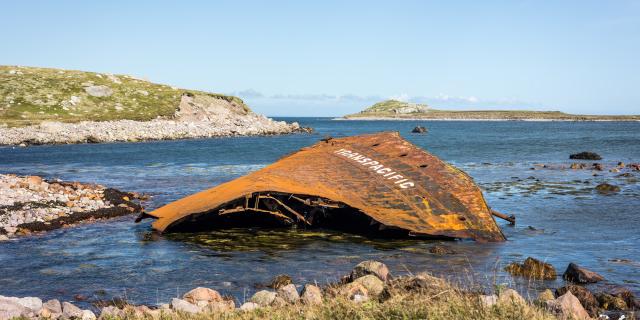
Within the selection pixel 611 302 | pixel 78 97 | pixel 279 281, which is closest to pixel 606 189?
pixel 611 302

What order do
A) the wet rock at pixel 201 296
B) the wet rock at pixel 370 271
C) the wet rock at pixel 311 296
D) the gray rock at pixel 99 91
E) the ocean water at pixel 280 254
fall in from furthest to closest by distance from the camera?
1. the gray rock at pixel 99 91
2. the ocean water at pixel 280 254
3. the wet rock at pixel 370 271
4. the wet rock at pixel 201 296
5. the wet rock at pixel 311 296

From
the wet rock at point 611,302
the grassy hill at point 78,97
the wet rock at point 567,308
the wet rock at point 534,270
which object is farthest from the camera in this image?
the grassy hill at point 78,97

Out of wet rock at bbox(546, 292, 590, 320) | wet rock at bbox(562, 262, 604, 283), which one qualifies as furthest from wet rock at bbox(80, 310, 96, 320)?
wet rock at bbox(562, 262, 604, 283)

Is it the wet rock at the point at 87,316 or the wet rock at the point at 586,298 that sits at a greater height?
the wet rock at the point at 87,316

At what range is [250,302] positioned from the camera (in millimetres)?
8734

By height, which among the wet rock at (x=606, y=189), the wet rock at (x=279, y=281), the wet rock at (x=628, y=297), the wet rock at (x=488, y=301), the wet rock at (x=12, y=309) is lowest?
the wet rock at (x=606, y=189)

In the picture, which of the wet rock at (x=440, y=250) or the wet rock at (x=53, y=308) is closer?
the wet rock at (x=53, y=308)

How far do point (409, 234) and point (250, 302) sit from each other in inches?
243

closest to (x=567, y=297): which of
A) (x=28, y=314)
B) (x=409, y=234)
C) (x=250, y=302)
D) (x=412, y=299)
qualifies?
(x=412, y=299)

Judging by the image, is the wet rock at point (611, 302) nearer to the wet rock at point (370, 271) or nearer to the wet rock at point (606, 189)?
the wet rock at point (370, 271)

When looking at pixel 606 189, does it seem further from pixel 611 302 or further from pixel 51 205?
pixel 51 205

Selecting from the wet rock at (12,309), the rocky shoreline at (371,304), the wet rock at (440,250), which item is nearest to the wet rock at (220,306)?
the rocky shoreline at (371,304)

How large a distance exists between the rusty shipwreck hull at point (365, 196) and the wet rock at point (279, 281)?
399cm

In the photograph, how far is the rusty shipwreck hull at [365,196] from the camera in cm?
1437
